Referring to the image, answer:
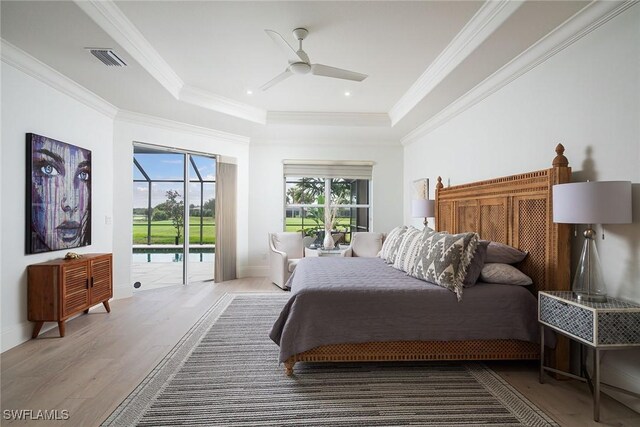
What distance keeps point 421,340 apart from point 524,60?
99.1 inches

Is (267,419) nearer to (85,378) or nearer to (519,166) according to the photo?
(85,378)

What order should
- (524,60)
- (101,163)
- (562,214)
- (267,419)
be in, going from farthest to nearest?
(101,163), (524,60), (562,214), (267,419)

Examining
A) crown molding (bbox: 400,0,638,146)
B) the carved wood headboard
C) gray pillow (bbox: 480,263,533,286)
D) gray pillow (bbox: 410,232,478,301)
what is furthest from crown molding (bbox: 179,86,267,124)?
gray pillow (bbox: 480,263,533,286)

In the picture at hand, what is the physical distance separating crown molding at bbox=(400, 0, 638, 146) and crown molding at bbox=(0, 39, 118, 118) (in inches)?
170

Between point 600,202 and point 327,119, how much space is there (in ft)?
12.3

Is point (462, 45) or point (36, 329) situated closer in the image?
point (462, 45)

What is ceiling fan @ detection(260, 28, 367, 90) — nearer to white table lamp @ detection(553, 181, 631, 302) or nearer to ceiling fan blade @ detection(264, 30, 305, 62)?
ceiling fan blade @ detection(264, 30, 305, 62)

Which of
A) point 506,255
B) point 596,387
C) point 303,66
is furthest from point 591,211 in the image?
point 303,66

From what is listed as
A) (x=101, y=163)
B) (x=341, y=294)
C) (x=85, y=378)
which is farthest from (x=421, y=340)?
(x=101, y=163)

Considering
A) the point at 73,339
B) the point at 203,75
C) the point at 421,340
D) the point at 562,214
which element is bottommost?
the point at 73,339

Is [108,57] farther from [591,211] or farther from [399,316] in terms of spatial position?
[591,211]

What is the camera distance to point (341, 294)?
2336mm

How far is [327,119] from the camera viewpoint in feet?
16.4

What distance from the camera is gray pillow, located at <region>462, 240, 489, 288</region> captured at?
247 centimetres
